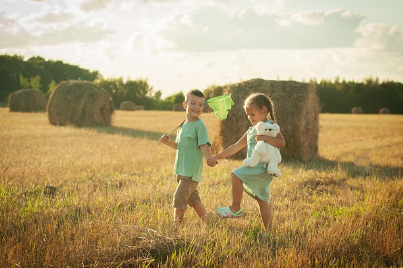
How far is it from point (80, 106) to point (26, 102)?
588 inches

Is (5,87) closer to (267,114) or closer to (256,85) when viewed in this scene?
(256,85)

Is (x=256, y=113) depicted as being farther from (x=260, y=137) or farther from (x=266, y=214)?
(x=266, y=214)

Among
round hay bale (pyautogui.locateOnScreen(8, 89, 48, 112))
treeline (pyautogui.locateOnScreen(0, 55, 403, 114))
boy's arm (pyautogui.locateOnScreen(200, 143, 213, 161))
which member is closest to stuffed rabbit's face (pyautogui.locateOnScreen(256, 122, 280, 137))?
boy's arm (pyautogui.locateOnScreen(200, 143, 213, 161))

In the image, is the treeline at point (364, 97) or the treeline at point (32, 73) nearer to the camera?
the treeline at point (364, 97)

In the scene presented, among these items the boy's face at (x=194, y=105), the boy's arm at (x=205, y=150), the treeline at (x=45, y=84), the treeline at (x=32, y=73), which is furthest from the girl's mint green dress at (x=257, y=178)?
the treeline at (x=32, y=73)

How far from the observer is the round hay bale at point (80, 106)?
1638 centimetres

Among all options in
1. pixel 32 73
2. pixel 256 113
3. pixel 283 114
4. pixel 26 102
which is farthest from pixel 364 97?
pixel 32 73

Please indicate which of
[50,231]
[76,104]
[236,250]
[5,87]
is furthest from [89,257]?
[5,87]

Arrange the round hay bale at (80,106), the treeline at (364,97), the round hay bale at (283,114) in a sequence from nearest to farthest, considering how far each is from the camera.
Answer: the round hay bale at (283,114) < the round hay bale at (80,106) < the treeline at (364,97)

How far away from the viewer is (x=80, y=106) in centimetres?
1634

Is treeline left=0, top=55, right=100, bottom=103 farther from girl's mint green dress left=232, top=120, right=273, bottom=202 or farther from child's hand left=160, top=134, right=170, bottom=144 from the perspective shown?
girl's mint green dress left=232, top=120, right=273, bottom=202

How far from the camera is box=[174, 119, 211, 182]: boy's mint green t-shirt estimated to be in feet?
12.5

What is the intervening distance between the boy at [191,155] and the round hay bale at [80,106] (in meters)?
13.2

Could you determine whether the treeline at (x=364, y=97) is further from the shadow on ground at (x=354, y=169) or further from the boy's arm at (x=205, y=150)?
the boy's arm at (x=205, y=150)
